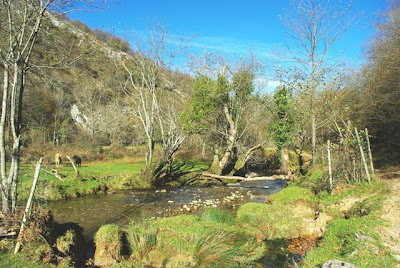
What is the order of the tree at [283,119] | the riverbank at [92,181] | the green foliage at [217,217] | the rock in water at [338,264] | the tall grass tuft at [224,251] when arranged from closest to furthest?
1. the rock in water at [338,264]
2. the tall grass tuft at [224,251]
3. the green foliage at [217,217]
4. the riverbank at [92,181]
5. the tree at [283,119]

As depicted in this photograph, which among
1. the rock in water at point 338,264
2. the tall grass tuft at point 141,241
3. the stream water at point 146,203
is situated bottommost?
the stream water at point 146,203

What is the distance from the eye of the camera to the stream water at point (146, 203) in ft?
40.7

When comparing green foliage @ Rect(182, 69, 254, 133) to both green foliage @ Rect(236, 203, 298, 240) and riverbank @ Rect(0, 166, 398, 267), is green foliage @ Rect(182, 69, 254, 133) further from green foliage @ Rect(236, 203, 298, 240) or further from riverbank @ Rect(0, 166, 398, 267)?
riverbank @ Rect(0, 166, 398, 267)

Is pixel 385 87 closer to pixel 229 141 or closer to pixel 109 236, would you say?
pixel 229 141

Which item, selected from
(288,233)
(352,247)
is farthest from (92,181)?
(352,247)

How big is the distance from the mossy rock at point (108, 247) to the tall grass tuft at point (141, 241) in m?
0.36

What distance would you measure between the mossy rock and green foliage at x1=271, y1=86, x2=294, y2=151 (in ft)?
42.9

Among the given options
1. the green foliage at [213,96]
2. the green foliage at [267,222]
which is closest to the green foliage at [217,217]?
the green foliage at [267,222]

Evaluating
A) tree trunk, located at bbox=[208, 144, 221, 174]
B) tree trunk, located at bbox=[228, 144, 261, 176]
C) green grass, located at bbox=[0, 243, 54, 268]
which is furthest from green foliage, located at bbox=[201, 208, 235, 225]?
tree trunk, located at bbox=[228, 144, 261, 176]

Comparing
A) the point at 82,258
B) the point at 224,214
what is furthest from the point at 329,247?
the point at 82,258

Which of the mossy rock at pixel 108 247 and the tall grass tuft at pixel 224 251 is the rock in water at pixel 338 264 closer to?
the tall grass tuft at pixel 224 251

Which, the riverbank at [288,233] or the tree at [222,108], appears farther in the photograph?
the tree at [222,108]

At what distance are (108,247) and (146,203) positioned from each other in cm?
748

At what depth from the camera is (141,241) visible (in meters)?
8.08
